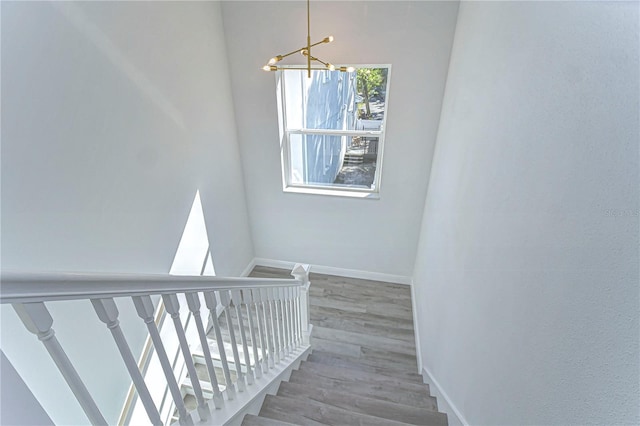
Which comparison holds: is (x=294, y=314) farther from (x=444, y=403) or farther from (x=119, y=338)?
(x=119, y=338)

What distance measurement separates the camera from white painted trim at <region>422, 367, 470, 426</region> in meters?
1.56

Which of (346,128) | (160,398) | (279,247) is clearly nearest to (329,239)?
(279,247)

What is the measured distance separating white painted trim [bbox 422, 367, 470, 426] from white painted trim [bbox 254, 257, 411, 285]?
57.7 inches

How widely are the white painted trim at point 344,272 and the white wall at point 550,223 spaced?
6.83ft

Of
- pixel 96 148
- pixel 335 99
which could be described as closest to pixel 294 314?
pixel 96 148

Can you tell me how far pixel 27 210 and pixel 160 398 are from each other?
1.70 m

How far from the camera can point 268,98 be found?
310 centimetres

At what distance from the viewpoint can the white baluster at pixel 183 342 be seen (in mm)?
906

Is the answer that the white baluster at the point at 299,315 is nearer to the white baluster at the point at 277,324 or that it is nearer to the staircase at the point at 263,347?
the staircase at the point at 263,347

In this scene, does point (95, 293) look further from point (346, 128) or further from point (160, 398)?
point (346, 128)

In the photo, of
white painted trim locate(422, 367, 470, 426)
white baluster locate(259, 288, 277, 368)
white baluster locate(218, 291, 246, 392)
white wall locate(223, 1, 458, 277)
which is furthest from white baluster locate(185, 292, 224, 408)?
white wall locate(223, 1, 458, 277)

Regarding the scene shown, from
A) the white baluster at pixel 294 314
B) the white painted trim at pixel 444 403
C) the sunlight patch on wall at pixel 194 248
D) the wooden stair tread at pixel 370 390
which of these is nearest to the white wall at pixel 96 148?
the sunlight patch on wall at pixel 194 248

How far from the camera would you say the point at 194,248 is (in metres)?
2.73

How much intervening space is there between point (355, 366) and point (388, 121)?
7.63 ft
